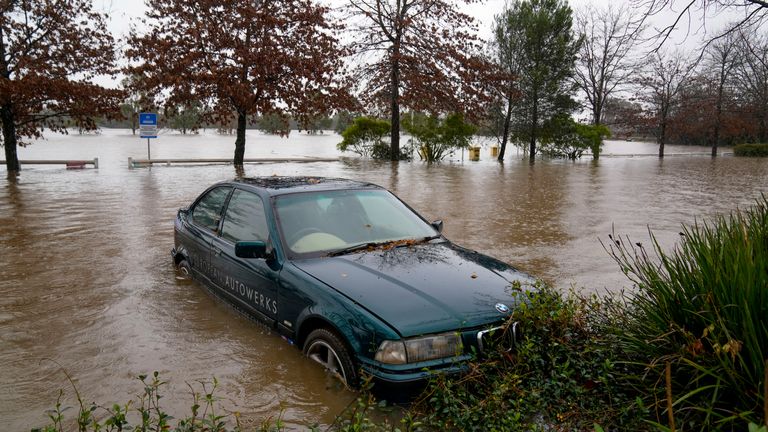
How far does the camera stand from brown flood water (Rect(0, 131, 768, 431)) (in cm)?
391

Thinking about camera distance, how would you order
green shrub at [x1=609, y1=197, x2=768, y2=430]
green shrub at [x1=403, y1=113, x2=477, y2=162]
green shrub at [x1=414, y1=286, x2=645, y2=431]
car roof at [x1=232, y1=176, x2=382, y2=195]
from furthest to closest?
green shrub at [x1=403, y1=113, x2=477, y2=162]
car roof at [x1=232, y1=176, x2=382, y2=195]
green shrub at [x1=414, y1=286, x2=645, y2=431]
green shrub at [x1=609, y1=197, x2=768, y2=430]

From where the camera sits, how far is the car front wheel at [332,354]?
3.51 metres

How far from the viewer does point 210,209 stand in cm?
577

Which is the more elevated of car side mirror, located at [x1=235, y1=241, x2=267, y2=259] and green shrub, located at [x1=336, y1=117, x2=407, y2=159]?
green shrub, located at [x1=336, y1=117, x2=407, y2=159]

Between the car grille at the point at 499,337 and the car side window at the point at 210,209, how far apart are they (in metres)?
3.02

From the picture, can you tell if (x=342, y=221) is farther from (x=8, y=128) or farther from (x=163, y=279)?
(x=8, y=128)

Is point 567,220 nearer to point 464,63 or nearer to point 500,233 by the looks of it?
point 500,233

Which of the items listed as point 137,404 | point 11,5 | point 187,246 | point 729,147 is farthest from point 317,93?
point 729,147

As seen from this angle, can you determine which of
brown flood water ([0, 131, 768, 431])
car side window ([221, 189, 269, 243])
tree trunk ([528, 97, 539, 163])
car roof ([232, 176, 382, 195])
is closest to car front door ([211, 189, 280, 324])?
car side window ([221, 189, 269, 243])

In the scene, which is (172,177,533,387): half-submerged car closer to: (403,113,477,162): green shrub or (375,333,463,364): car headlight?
(375,333,463,364): car headlight

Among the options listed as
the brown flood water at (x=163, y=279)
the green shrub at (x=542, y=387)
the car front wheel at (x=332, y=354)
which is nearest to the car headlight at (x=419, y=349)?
the green shrub at (x=542, y=387)

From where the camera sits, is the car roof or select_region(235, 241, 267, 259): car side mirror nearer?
select_region(235, 241, 267, 259): car side mirror

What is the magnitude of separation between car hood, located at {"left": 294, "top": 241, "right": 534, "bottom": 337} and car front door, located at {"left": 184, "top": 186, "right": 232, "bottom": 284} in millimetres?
1602

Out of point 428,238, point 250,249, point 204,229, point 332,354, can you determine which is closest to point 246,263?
point 250,249
